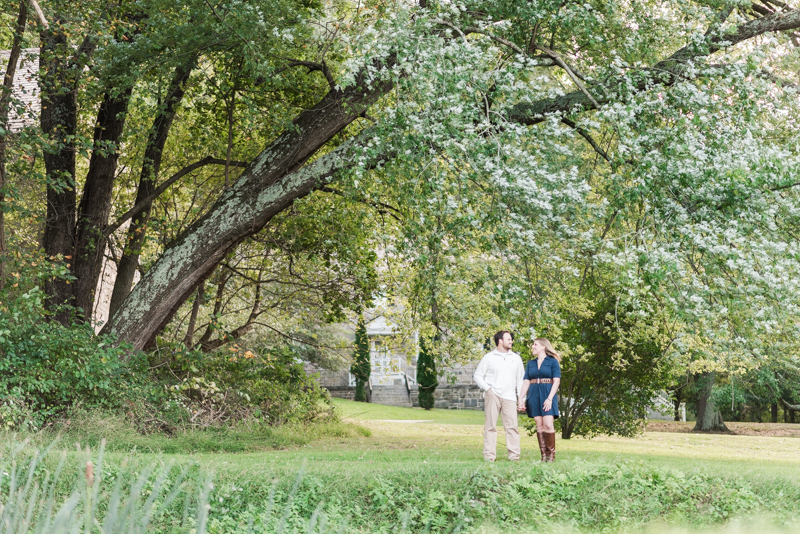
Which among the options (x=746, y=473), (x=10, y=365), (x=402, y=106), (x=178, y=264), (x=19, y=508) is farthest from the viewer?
(x=178, y=264)

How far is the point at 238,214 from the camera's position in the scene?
37.6 feet

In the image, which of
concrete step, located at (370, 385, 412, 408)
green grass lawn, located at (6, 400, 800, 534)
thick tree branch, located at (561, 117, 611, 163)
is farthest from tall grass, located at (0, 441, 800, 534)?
concrete step, located at (370, 385, 412, 408)

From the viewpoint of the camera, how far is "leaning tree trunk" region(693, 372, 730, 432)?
24.8m

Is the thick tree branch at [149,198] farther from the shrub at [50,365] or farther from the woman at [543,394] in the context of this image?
the woman at [543,394]

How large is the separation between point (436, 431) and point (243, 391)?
5927mm

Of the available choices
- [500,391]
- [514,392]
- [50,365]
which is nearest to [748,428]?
[514,392]

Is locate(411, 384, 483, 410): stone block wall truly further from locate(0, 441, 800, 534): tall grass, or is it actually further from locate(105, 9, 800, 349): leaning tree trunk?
locate(0, 441, 800, 534): tall grass

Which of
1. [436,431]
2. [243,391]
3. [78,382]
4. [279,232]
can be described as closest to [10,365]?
[78,382]

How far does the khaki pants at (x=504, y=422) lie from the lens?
9.02 m

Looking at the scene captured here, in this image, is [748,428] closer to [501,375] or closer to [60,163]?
[501,375]

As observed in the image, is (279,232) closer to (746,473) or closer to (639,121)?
(639,121)

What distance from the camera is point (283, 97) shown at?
1376 cm

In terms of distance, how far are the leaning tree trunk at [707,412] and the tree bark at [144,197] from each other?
1874 centimetres

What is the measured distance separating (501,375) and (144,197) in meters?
8.30
